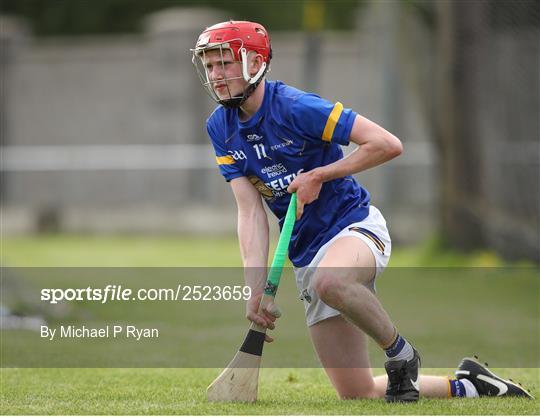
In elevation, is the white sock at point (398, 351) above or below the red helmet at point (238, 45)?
below

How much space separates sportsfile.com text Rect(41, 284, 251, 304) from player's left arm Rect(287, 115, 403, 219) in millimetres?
4095

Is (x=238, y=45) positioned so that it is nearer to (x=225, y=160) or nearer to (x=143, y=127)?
(x=225, y=160)

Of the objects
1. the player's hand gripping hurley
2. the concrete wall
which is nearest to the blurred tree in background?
the concrete wall

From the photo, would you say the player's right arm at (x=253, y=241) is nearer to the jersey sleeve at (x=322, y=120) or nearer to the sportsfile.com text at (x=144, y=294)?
the jersey sleeve at (x=322, y=120)

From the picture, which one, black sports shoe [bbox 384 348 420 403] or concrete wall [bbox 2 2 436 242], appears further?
concrete wall [bbox 2 2 436 242]

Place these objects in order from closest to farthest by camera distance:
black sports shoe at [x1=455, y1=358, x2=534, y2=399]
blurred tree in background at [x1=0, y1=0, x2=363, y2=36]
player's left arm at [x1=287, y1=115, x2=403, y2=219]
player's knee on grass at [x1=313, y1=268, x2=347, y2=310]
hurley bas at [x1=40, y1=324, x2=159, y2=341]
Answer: player's knee on grass at [x1=313, y1=268, x2=347, y2=310]
player's left arm at [x1=287, y1=115, x2=403, y2=219]
black sports shoe at [x1=455, y1=358, x2=534, y2=399]
hurley bas at [x1=40, y1=324, x2=159, y2=341]
blurred tree in background at [x1=0, y1=0, x2=363, y2=36]

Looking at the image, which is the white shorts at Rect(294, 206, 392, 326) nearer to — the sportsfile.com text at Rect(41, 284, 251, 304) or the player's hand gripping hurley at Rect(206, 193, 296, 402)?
the player's hand gripping hurley at Rect(206, 193, 296, 402)

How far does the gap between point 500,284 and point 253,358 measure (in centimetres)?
762

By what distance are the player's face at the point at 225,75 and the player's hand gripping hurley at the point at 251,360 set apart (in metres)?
0.56

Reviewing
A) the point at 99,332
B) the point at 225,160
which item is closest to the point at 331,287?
the point at 225,160

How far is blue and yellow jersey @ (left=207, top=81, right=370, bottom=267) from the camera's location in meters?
5.27

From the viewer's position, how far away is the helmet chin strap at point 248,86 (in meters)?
5.27

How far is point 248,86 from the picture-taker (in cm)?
531

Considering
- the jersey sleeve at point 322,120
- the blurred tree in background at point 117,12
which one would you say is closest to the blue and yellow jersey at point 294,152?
the jersey sleeve at point 322,120
